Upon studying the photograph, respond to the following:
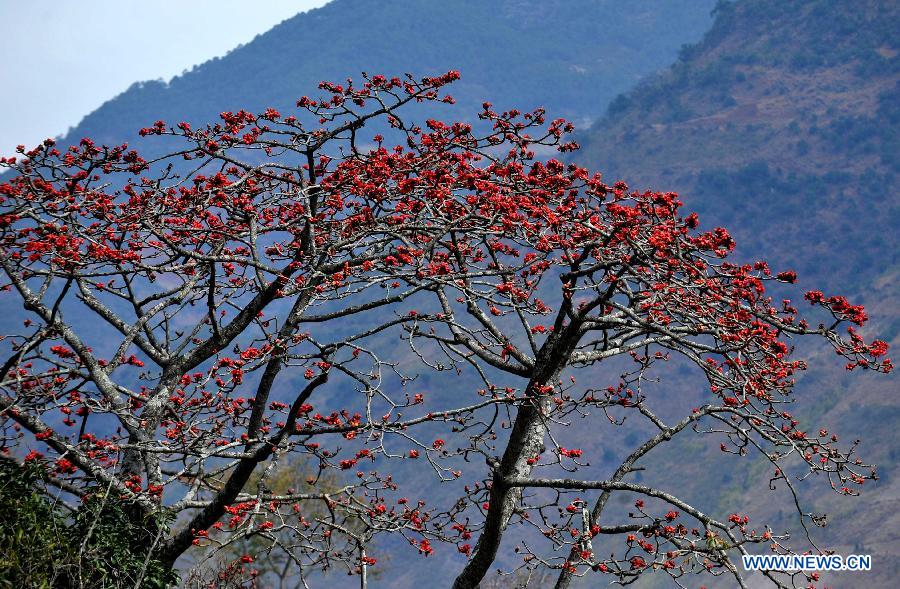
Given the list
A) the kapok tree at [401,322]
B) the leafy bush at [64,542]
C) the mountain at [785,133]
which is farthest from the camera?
the mountain at [785,133]

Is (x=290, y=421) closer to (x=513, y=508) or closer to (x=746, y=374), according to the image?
(x=513, y=508)

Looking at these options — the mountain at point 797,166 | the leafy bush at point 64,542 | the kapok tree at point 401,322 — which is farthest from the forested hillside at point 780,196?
the leafy bush at point 64,542

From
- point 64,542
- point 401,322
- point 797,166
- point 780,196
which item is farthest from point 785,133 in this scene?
point 64,542

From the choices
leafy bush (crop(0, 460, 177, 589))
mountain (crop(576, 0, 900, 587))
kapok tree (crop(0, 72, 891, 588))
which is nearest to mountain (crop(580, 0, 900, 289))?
mountain (crop(576, 0, 900, 587))

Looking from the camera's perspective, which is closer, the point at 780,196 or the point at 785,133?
the point at 780,196

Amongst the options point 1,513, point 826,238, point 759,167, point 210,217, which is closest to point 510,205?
point 210,217

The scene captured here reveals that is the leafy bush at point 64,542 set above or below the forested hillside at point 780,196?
below

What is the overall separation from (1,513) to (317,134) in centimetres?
515

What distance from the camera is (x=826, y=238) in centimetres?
13150

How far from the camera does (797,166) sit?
144 m

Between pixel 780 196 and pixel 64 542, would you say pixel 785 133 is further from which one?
pixel 64 542

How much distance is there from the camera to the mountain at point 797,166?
92438 mm

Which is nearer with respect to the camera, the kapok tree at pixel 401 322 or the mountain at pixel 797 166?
the kapok tree at pixel 401 322

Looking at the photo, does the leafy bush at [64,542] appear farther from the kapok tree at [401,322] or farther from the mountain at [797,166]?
the mountain at [797,166]
